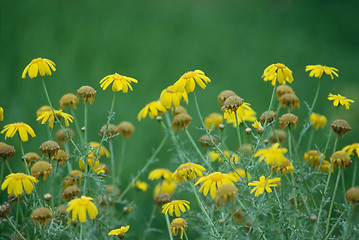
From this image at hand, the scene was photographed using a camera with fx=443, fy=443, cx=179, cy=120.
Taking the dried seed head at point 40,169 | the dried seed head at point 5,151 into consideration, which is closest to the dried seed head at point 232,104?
the dried seed head at point 40,169

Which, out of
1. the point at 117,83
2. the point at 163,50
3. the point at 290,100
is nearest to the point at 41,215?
the point at 117,83

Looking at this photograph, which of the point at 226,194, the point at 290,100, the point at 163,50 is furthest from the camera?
the point at 163,50

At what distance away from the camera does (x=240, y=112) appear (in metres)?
2.08

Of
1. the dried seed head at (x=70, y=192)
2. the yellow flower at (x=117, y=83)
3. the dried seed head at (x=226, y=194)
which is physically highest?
the yellow flower at (x=117, y=83)

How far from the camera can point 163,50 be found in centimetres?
550

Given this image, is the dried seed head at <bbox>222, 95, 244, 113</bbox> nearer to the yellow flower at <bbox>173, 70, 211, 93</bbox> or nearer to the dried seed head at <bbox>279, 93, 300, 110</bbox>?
the yellow flower at <bbox>173, 70, 211, 93</bbox>

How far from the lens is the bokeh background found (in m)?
4.12

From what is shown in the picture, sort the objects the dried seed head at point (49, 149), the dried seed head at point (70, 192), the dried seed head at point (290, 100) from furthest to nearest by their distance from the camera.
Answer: the dried seed head at point (290, 100), the dried seed head at point (70, 192), the dried seed head at point (49, 149)

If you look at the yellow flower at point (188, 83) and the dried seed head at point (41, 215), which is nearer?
the dried seed head at point (41, 215)

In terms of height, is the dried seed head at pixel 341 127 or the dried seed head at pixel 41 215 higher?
the dried seed head at pixel 341 127

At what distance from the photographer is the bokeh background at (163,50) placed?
13.5ft

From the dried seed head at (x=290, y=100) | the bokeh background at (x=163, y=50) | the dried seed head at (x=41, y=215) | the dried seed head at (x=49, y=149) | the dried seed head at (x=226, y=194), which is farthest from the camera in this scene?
the bokeh background at (x=163, y=50)

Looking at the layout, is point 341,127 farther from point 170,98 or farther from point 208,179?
point 170,98

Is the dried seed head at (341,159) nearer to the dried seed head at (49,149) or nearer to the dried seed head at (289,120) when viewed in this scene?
the dried seed head at (289,120)
